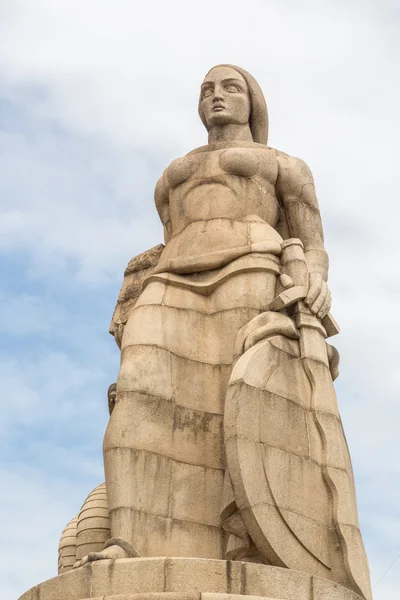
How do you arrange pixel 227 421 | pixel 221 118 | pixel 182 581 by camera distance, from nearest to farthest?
pixel 182 581
pixel 227 421
pixel 221 118

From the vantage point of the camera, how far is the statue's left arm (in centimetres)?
1459

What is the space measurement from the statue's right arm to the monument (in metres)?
0.24

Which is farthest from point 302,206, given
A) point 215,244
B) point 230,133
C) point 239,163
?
point 215,244

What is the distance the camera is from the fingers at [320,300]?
1361cm

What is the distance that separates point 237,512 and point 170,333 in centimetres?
208

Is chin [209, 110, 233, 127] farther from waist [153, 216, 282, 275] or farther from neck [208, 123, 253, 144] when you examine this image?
waist [153, 216, 282, 275]

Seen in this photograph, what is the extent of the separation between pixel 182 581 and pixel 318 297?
3.70 m

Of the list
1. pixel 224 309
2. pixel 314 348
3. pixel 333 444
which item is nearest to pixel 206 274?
pixel 224 309

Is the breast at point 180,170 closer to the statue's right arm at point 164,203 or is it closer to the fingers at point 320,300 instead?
the statue's right arm at point 164,203

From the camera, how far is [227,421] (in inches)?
495

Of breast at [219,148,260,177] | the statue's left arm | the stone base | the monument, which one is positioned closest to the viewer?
the stone base

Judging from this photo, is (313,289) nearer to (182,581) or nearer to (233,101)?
(233,101)

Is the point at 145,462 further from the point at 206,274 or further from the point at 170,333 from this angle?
the point at 206,274

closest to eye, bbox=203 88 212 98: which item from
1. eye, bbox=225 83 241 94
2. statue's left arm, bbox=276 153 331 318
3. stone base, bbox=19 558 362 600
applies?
eye, bbox=225 83 241 94
